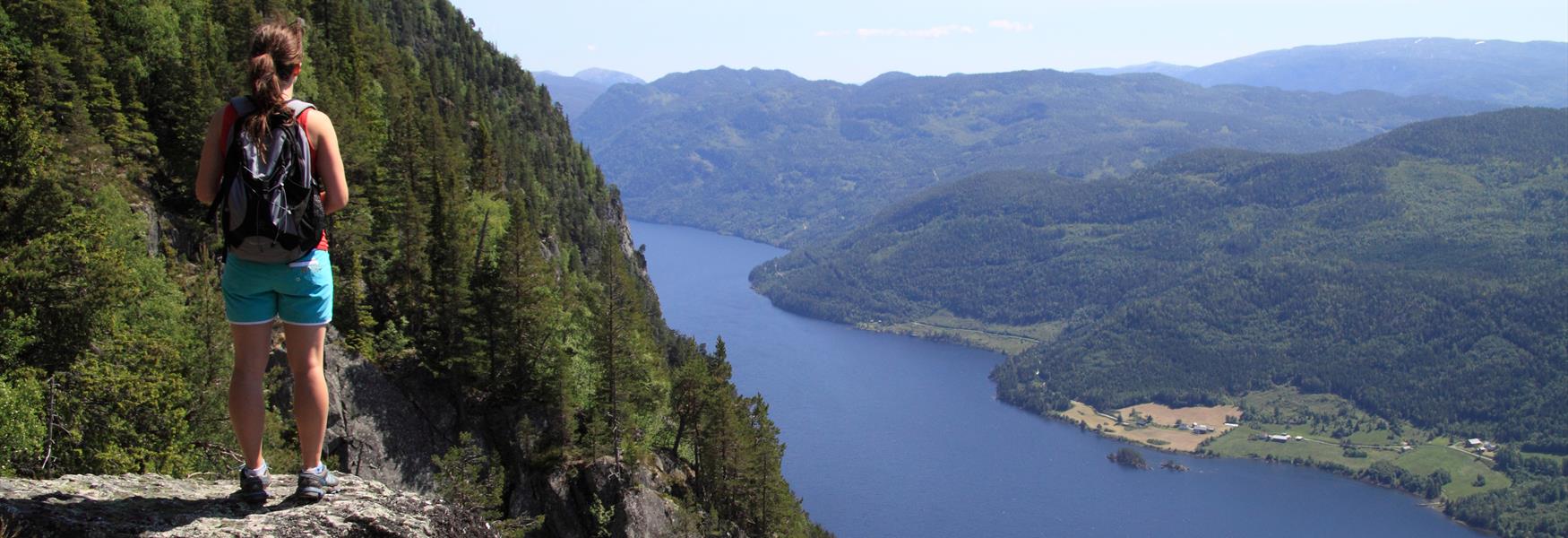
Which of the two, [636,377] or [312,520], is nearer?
[312,520]

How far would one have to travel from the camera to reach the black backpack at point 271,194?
7.89m

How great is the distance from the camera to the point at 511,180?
64500 millimetres

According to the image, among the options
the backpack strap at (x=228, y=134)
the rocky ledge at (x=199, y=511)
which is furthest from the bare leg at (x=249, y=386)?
the backpack strap at (x=228, y=134)

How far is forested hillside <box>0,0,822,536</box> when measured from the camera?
54.4ft

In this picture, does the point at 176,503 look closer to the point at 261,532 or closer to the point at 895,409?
the point at 261,532

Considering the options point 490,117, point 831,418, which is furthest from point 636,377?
point 831,418

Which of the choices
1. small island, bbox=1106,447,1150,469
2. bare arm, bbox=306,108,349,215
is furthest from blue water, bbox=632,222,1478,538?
bare arm, bbox=306,108,349,215

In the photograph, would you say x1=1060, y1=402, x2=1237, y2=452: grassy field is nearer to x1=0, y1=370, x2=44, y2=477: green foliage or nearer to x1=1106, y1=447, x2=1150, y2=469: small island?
x1=1106, y1=447, x2=1150, y2=469: small island

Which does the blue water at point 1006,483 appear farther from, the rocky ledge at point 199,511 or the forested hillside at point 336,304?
the rocky ledge at point 199,511

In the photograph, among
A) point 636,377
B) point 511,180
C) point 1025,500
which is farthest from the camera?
point 1025,500

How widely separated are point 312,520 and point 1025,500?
135175 millimetres

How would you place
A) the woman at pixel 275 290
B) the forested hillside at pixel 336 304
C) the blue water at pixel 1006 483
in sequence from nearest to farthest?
the woman at pixel 275 290, the forested hillside at pixel 336 304, the blue water at pixel 1006 483

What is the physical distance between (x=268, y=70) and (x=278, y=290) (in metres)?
1.64

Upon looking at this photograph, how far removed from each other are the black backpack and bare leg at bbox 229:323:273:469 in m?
0.67
